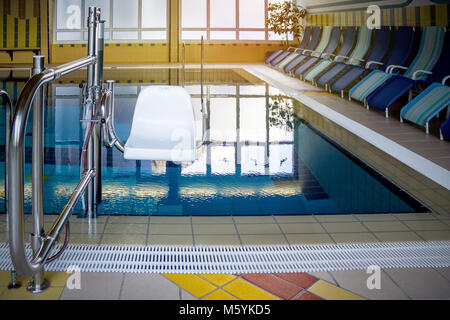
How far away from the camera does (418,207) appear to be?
10.8 feet

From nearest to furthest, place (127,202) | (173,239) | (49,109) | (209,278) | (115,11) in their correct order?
(209,278), (173,239), (127,202), (49,109), (115,11)

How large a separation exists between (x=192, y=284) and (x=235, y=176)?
2.06 meters

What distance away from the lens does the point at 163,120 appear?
334 centimetres

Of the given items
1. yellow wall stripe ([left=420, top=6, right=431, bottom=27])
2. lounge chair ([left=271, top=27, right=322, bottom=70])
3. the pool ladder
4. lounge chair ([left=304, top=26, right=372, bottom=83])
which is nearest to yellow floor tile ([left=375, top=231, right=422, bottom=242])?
the pool ladder

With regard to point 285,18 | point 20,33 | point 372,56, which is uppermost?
point 285,18

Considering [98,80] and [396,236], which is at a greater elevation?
[98,80]

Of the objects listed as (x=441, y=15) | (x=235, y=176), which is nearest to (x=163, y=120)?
(x=235, y=176)

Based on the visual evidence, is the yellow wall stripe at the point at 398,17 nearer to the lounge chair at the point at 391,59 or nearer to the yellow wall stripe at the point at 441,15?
the yellow wall stripe at the point at 441,15

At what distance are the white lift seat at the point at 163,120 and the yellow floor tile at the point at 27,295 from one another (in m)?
1.25

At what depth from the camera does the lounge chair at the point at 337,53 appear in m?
9.85

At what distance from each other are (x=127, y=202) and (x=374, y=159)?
2141 millimetres

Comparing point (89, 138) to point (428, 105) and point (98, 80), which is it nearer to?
point (98, 80)

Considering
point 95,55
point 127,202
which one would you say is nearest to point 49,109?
point 127,202

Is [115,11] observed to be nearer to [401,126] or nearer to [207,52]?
[207,52]
